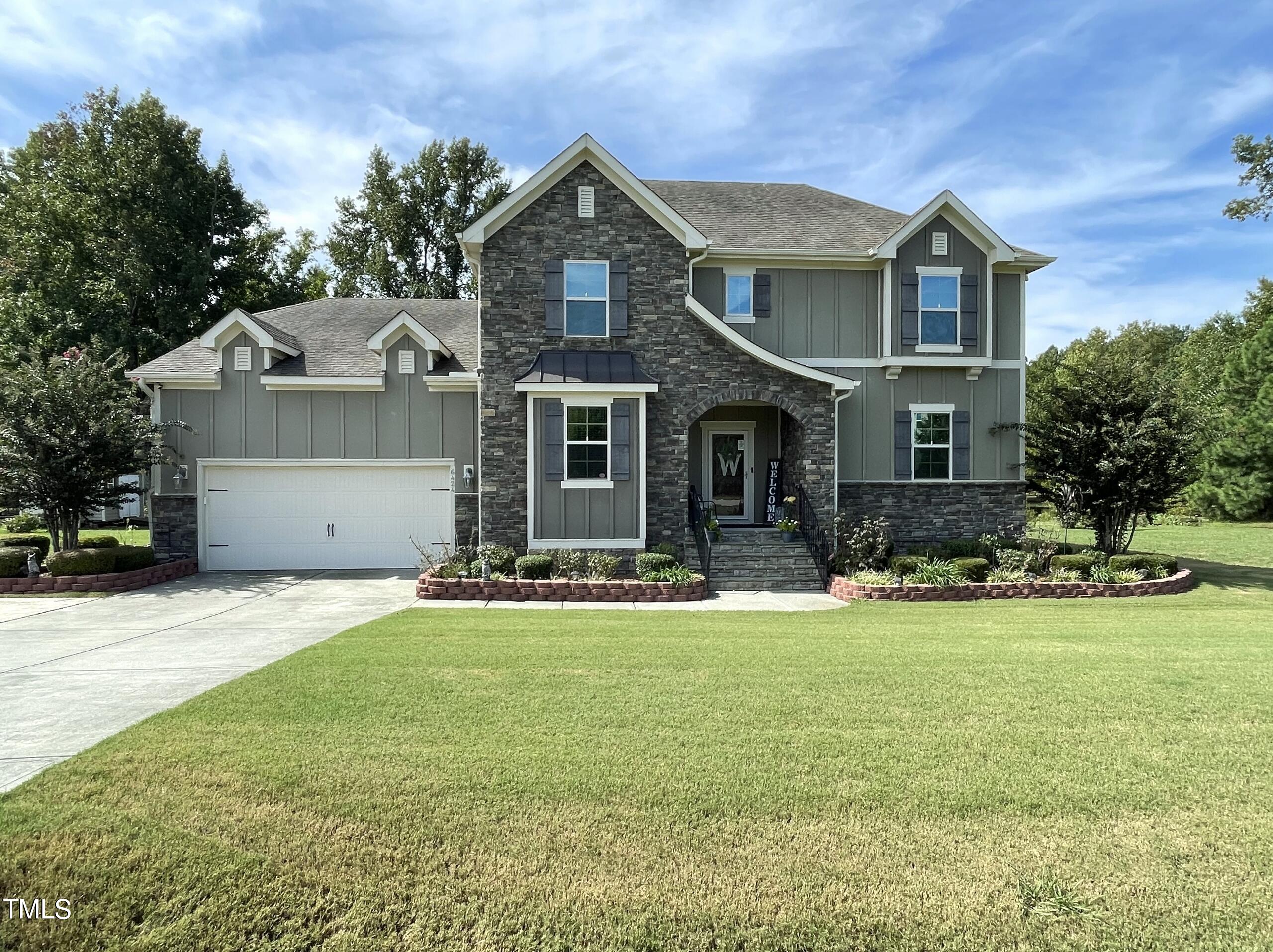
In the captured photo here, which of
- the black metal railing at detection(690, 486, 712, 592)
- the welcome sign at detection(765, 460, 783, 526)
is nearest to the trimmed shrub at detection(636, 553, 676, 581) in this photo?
the black metal railing at detection(690, 486, 712, 592)

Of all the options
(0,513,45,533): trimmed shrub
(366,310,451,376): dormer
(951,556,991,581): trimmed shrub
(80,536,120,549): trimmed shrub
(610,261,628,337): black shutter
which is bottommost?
(951,556,991,581): trimmed shrub

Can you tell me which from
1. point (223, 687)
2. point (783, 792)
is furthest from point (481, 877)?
point (223, 687)

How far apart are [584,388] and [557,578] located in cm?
369

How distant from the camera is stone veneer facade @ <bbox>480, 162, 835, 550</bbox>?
1388 cm

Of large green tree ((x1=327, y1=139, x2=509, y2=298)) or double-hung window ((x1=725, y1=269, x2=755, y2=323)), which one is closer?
double-hung window ((x1=725, y1=269, x2=755, y2=323))

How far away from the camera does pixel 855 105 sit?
485 inches

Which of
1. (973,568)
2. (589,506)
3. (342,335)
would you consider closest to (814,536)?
(973,568)

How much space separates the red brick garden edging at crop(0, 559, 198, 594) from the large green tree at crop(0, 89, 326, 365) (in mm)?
16040

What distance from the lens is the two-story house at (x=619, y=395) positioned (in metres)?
13.8

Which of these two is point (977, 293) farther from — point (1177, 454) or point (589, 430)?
point (589, 430)

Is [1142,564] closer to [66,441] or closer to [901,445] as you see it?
[901,445]

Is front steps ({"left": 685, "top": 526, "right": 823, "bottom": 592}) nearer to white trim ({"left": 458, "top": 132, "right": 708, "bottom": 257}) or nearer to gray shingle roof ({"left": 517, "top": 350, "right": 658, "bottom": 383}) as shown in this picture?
gray shingle roof ({"left": 517, "top": 350, "right": 658, "bottom": 383})

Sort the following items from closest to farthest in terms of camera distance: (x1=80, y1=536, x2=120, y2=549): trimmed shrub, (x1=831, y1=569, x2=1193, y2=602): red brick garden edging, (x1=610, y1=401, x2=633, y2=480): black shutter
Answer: (x1=831, y1=569, x2=1193, y2=602): red brick garden edging < (x1=610, y1=401, x2=633, y2=480): black shutter < (x1=80, y1=536, x2=120, y2=549): trimmed shrub

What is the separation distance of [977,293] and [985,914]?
49.2ft
